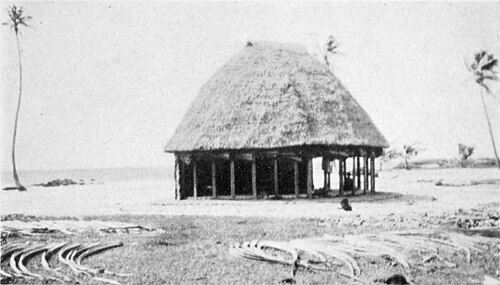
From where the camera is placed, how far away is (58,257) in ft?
26.2

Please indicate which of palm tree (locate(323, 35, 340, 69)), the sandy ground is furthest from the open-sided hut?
palm tree (locate(323, 35, 340, 69))

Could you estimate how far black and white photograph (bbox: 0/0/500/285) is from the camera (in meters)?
7.80

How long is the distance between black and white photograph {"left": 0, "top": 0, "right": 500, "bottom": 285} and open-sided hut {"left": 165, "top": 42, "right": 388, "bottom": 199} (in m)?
0.06

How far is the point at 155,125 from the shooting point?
50.9 feet

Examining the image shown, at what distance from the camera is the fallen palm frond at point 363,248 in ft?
25.2

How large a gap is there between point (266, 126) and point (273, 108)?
484 mm

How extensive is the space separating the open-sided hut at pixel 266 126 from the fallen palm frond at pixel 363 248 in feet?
15.0

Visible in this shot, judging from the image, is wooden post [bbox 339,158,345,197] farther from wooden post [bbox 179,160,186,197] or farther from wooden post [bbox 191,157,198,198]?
wooden post [bbox 179,160,186,197]

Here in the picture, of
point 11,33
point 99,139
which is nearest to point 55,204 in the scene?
point 99,139

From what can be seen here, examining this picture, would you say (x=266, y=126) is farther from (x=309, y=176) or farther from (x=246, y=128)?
(x=309, y=176)

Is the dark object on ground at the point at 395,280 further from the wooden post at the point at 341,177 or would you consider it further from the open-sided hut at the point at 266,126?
the wooden post at the point at 341,177

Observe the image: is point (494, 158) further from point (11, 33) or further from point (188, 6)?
point (11, 33)

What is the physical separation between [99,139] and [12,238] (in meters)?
3.23

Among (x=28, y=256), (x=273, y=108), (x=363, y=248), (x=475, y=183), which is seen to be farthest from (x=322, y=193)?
(x=28, y=256)
